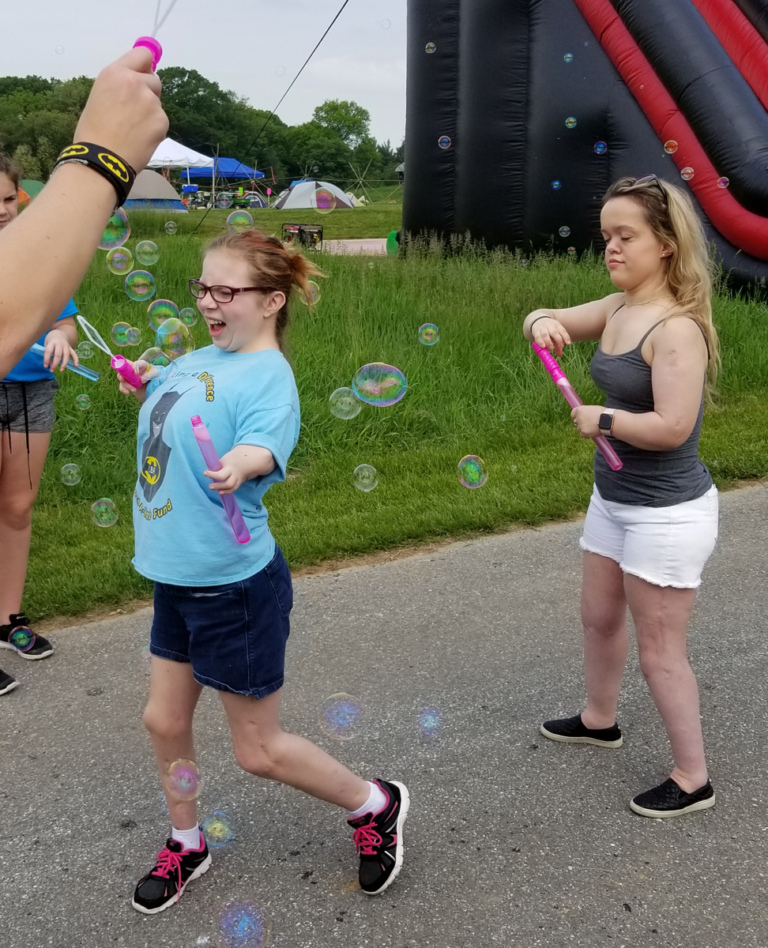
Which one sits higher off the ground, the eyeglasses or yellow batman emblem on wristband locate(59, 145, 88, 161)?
yellow batman emblem on wristband locate(59, 145, 88, 161)

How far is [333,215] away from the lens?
27.6 metres

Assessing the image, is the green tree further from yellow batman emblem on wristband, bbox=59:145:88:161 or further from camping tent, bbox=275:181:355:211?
yellow batman emblem on wristband, bbox=59:145:88:161

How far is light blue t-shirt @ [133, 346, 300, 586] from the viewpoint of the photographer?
2002mm

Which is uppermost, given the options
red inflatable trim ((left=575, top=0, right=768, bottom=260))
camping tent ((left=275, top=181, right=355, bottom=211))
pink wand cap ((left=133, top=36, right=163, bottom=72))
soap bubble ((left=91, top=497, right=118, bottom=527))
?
camping tent ((left=275, top=181, right=355, bottom=211))

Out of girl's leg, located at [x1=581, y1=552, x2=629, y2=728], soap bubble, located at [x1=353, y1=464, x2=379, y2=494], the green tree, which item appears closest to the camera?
girl's leg, located at [x1=581, y1=552, x2=629, y2=728]

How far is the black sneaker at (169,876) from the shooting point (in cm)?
221

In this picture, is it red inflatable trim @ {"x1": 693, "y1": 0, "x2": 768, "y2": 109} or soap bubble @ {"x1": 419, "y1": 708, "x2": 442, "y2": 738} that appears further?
red inflatable trim @ {"x1": 693, "y1": 0, "x2": 768, "y2": 109}

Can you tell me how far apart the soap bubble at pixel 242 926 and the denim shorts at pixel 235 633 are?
0.58 metres

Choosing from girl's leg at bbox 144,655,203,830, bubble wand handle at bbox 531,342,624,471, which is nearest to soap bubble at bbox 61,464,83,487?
girl's leg at bbox 144,655,203,830

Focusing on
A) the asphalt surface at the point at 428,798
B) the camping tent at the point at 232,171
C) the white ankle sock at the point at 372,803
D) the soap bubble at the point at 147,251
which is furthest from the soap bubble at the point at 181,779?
the camping tent at the point at 232,171

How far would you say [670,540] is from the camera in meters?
2.41

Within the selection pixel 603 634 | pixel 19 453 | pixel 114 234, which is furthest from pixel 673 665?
pixel 114 234

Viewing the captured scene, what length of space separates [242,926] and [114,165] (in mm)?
1795

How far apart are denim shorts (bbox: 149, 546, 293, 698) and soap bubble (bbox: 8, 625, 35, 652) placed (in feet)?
5.30
